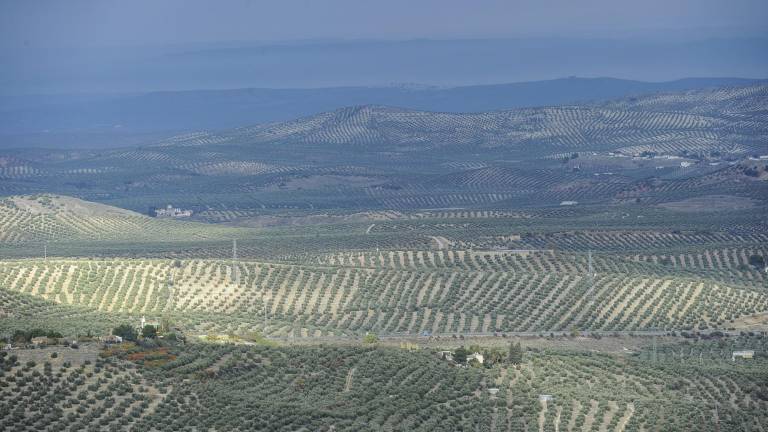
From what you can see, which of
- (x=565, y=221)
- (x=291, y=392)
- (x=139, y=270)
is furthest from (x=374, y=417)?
(x=565, y=221)

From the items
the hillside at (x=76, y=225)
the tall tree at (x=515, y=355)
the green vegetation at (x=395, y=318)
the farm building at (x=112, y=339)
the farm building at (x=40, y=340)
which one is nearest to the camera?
the green vegetation at (x=395, y=318)

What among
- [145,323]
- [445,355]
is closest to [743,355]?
[445,355]

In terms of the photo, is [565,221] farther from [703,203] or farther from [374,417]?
[374,417]

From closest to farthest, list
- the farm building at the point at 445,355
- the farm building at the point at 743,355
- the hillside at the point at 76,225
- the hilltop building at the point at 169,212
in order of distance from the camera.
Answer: the farm building at the point at 445,355 → the farm building at the point at 743,355 → the hillside at the point at 76,225 → the hilltop building at the point at 169,212

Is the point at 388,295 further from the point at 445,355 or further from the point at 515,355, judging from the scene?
the point at 515,355

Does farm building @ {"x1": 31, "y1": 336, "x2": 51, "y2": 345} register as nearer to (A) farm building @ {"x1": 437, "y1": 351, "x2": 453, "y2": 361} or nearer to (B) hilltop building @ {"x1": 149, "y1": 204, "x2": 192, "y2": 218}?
(A) farm building @ {"x1": 437, "y1": 351, "x2": 453, "y2": 361}

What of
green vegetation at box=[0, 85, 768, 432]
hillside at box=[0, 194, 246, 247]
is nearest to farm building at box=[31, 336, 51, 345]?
green vegetation at box=[0, 85, 768, 432]

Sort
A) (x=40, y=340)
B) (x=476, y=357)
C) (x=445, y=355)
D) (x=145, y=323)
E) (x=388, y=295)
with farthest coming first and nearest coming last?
(x=388, y=295), (x=145, y=323), (x=445, y=355), (x=476, y=357), (x=40, y=340)

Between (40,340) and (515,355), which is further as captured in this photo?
(515,355)

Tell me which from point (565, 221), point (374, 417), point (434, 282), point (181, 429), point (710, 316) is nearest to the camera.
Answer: point (181, 429)

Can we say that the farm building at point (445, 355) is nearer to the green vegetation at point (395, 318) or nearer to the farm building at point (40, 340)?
the green vegetation at point (395, 318)

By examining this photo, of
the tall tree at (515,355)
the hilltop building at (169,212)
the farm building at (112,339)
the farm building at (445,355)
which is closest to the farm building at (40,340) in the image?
the farm building at (112,339)
